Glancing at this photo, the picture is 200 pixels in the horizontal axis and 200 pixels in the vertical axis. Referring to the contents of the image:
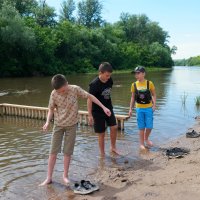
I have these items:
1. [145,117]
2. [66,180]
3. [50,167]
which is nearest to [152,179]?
[66,180]

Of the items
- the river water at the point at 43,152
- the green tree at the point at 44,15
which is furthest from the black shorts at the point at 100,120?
the green tree at the point at 44,15

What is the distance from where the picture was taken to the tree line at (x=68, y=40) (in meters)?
44.7

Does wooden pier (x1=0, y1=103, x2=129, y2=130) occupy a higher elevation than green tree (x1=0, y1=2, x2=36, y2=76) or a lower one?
lower

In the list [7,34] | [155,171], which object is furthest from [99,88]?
[7,34]

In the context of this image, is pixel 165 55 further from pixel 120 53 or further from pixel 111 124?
pixel 111 124

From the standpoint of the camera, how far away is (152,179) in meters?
6.00

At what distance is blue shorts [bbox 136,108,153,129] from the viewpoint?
8.40m

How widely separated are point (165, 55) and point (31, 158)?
90.9 metres

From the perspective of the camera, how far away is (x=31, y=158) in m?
7.97

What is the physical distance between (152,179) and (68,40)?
54845 millimetres

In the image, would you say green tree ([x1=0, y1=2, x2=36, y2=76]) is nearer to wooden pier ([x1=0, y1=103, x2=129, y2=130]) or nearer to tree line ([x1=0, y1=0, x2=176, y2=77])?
tree line ([x1=0, y1=0, x2=176, y2=77])

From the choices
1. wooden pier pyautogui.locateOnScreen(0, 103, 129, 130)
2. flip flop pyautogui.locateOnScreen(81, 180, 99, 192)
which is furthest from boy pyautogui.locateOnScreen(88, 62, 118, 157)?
wooden pier pyautogui.locateOnScreen(0, 103, 129, 130)

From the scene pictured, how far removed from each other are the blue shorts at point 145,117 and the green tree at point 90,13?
85556 mm

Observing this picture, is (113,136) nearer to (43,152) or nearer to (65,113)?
(43,152)
